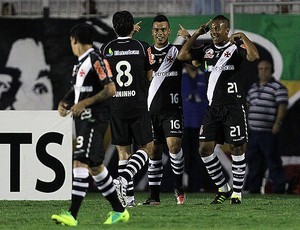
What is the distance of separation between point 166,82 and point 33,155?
6.77ft

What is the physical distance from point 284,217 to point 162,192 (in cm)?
651

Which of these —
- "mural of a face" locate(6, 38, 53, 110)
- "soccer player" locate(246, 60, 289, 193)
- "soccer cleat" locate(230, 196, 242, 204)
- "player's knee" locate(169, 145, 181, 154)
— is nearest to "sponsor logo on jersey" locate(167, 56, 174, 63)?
"player's knee" locate(169, 145, 181, 154)

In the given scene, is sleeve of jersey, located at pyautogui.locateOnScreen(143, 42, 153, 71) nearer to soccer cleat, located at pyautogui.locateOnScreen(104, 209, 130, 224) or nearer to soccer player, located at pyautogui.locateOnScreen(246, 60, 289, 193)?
soccer cleat, located at pyautogui.locateOnScreen(104, 209, 130, 224)

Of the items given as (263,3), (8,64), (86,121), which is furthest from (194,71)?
(86,121)

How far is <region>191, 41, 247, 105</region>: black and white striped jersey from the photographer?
14.7 metres

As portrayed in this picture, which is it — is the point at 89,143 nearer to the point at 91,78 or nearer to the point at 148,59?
the point at 91,78

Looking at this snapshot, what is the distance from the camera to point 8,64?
19188 mm

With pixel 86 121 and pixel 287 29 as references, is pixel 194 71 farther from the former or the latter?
pixel 86 121

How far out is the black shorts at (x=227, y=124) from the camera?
48.2 feet

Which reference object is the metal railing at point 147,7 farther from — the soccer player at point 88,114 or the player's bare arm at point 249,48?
the soccer player at point 88,114

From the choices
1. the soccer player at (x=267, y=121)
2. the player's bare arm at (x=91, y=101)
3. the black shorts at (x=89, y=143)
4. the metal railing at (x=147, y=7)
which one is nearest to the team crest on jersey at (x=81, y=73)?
the player's bare arm at (x=91, y=101)

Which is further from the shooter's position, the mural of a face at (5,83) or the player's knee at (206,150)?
the mural of a face at (5,83)

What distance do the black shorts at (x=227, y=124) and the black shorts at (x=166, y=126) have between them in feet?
1.14

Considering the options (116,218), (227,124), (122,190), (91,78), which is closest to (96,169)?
(116,218)
